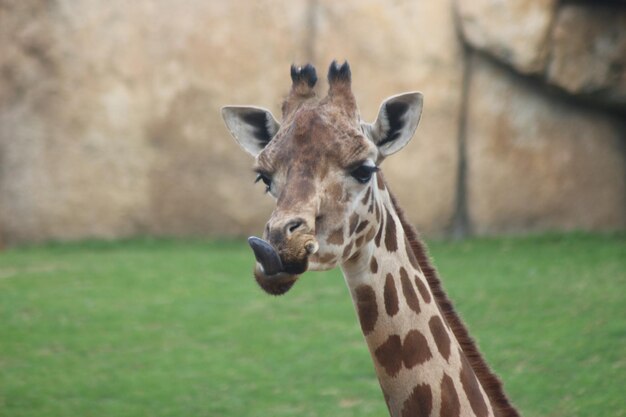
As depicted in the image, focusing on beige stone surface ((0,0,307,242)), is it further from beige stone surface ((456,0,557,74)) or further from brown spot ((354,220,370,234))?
brown spot ((354,220,370,234))

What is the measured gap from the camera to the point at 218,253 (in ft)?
33.6

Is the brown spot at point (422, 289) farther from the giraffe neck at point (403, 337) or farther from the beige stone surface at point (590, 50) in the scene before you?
the beige stone surface at point (590, 50)

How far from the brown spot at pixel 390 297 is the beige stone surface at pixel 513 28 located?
21.6 feet

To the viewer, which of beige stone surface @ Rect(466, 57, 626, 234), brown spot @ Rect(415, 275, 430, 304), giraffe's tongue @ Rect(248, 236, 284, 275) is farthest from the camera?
beige stone surface @ Rect(466, 57, 626, 234)

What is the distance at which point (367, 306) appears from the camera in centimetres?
365

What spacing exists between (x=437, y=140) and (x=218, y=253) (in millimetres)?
2342

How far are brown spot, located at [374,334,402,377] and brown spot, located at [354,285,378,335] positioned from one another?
73 millimetres

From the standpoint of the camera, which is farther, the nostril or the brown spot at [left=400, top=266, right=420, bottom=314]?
the brown spot at [left=400, top=266, right=420, bottom=314]

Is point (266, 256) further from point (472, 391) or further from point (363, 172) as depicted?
point (472, 391)

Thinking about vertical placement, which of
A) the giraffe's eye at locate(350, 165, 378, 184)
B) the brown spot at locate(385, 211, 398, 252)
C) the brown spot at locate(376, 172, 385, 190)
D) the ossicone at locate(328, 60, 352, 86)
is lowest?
the brown spot at locate(385, 211, 398, 252)

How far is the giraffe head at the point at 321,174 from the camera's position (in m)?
3.24

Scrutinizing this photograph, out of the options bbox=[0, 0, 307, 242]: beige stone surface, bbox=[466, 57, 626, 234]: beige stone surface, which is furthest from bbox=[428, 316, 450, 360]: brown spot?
bbox=[0, 0, 307, 242]: beige stone surface

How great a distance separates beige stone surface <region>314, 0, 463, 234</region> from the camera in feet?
33.8

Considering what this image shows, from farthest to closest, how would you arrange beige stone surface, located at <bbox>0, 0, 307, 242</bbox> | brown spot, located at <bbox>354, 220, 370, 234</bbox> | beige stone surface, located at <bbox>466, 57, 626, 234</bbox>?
beige stone surface, located at <bbox>0, 0, 307, 242</bbox>
beige stone surface, located at <bbox>466, 57, 626, 234</bbox>
brown spot, located at <bbox>354, 220, 370, 234</bbox>
